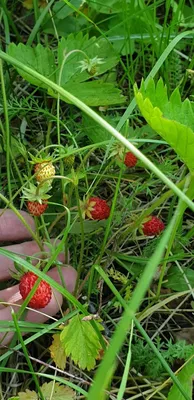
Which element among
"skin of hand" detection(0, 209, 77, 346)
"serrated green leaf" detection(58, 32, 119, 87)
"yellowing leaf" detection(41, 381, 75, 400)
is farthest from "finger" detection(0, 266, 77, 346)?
"serrated green leaf" detection(58, 32, 119, 87)

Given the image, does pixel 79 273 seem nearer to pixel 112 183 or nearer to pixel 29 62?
pixel 112 183

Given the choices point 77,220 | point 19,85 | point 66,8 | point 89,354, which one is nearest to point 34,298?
point 89,354

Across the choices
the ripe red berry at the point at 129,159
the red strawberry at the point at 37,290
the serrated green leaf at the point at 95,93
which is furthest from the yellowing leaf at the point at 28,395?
the serrated green leaf at the point at 95,93

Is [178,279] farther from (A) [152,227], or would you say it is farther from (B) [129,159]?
(B) [129,159]

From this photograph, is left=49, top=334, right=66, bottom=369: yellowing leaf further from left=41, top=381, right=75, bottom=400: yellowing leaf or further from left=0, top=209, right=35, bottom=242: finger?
left=0, top=209, right=35, bottom=242: finger

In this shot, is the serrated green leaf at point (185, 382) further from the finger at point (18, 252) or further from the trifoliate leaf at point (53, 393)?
the finger at point (18, 252)

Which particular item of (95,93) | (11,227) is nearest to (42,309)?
(11,227)
